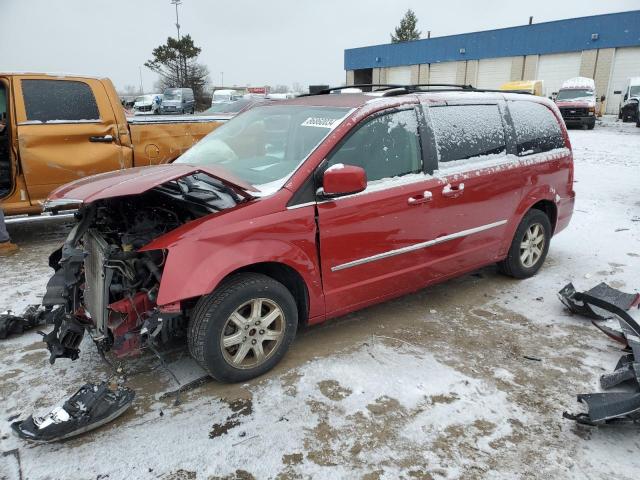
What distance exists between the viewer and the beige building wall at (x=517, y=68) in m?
35.9

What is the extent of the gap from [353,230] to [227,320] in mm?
1044

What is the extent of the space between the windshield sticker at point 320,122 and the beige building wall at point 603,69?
116ft

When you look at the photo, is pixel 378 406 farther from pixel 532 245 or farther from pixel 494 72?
pixel 494 72

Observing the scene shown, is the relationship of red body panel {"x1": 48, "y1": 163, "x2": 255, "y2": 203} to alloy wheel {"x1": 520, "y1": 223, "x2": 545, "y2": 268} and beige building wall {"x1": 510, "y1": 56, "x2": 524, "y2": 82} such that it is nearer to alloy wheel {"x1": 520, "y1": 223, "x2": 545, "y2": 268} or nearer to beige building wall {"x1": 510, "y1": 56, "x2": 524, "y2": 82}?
alloy wheel {"x1": 520, "y1": 223, "x2": 545, "y2": 268}

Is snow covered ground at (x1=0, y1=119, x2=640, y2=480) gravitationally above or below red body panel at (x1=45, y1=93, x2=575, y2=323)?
below

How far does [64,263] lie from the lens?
2.85 metres

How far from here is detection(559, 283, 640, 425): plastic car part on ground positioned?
2.59 m

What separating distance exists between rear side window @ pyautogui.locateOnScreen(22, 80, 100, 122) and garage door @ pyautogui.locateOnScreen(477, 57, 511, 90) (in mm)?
36306

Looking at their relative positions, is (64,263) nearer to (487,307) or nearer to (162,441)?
(162,441)

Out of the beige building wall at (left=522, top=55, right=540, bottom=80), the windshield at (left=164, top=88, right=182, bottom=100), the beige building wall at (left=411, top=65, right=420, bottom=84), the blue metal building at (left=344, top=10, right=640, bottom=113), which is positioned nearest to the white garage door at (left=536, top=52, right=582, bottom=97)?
the blue metal building at (left=344, top=10, right=640, bottom=113)

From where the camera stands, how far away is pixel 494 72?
3797cm

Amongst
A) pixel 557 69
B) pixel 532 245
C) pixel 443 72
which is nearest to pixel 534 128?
pixel 532 245

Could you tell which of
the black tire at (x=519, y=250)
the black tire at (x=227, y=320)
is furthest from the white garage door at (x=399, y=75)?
the black tire at (x=227, y=320)

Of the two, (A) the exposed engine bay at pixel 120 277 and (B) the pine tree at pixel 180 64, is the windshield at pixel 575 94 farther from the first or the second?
(B) the pine tree at pixel 180 64
